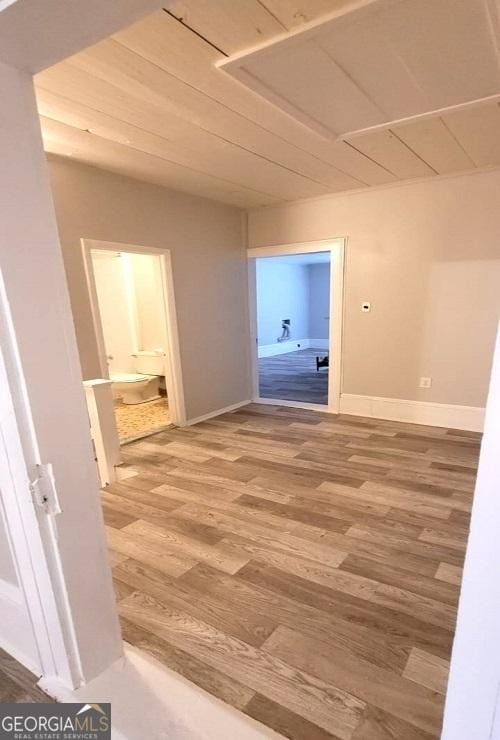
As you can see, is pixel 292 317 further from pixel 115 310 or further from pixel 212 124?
pixel 212 124

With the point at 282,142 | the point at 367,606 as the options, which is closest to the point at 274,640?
the point at 367,606

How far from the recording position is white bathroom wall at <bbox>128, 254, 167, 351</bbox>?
5.10 metres

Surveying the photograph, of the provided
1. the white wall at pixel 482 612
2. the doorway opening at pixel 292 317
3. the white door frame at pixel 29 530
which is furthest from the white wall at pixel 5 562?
the doorway opening at pixel 292 317

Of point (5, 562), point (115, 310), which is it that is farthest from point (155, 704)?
point (115, 310)

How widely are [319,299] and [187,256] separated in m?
6.61

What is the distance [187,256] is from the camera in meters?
3.82

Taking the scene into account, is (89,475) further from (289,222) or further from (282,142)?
(289,222)

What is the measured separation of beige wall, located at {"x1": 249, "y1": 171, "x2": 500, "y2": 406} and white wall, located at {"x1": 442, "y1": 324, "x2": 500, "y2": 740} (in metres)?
3.32

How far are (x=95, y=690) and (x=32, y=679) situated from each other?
0.91 feet

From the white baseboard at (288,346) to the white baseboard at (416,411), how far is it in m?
4.65

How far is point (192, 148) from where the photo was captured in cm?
247

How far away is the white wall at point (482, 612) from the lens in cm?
51

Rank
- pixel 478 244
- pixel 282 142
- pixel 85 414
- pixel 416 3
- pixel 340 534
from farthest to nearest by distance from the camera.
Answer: pixel 478 244
pixel 282 142
pixel 340 534
pixel 416 3
pixel 85 414

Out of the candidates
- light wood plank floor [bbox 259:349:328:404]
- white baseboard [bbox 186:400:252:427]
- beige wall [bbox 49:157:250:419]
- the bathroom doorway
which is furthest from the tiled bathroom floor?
light wood plank floor [bbox 259:349:328:404]
